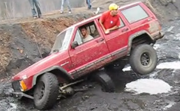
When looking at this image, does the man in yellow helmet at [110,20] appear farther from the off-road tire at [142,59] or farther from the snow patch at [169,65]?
the snow patch at [169,65]

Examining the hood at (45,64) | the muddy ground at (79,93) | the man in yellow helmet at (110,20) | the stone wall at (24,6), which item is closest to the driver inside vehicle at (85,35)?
the man in yellow helmet at (110,20)

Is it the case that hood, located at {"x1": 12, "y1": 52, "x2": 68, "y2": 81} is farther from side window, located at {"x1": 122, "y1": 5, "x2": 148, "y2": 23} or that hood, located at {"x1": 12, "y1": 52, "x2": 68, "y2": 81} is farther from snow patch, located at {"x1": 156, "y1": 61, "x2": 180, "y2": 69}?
snow patch, located at {"x1": 156, "y1": 61, "x2": 180, "y2": 69}

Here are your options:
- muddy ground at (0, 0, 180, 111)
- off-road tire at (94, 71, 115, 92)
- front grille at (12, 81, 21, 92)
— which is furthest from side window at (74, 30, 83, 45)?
front grille at (12, 81, 21, 92)

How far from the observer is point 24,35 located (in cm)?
1185

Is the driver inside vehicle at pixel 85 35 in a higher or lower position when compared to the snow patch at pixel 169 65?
higher

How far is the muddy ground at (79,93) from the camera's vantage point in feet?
19.6

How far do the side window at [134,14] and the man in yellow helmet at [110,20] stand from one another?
1.50 ft

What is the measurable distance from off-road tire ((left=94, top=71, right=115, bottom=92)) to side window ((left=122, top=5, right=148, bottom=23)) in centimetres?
179

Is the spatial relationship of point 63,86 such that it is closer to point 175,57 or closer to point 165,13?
point 175,57

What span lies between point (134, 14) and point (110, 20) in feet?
2.97

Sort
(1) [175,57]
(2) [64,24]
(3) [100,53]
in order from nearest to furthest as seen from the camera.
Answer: (3) [100,53]
(1) [175,57]
(2) [64,24]

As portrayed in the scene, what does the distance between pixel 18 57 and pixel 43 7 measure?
28317 mm

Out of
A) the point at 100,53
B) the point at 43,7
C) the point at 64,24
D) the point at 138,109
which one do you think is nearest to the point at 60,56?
the point at 100,53

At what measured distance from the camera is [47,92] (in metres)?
6.18
